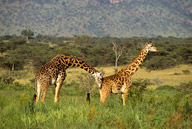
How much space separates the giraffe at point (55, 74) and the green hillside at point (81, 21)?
147 metres

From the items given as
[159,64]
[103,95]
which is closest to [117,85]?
[103,95]

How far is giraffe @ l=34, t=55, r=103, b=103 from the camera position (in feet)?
25.6

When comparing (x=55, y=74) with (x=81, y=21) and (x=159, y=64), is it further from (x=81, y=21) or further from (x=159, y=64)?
(x=81, y=21)

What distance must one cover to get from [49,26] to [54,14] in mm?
15935

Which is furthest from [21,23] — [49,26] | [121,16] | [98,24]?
[121,16]

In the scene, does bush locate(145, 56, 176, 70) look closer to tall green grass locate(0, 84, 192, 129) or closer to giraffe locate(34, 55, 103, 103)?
giraffe locate(34, 55, 103, 103)

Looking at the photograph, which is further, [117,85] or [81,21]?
[81,21]

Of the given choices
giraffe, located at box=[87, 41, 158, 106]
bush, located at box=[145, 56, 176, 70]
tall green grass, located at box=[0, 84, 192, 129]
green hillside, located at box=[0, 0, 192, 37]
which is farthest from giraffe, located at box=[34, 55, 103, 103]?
green hillside, located at box=[0, 0, 192, 37]

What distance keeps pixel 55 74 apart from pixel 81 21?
17032 centimetres

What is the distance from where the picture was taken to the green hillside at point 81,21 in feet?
531

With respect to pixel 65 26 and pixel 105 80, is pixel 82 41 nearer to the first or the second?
pixel 105 80

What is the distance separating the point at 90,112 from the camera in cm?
567

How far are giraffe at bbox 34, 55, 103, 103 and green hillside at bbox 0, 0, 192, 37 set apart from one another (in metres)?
147

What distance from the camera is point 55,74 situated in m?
8.16
